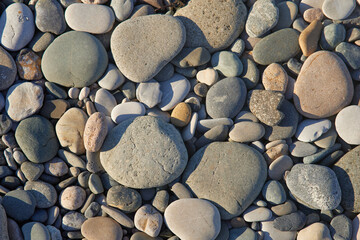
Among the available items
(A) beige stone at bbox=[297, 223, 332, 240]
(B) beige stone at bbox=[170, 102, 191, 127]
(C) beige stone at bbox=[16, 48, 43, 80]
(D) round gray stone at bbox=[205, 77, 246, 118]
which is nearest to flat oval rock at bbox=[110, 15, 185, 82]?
(B) beige stone at bbox=[170, 102, 191, 127]

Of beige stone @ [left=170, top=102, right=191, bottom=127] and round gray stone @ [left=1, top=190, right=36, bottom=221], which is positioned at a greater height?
beige stone @ [left=170, top=102, right=191, bottom=127]

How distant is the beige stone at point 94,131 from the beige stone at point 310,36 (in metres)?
1.75

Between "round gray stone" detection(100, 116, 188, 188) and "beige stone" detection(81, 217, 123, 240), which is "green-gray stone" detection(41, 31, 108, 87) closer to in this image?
"round gray stone" detection(100, 116, 188, 188)

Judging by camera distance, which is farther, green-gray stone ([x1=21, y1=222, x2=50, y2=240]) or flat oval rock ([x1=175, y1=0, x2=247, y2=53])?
flat oval rock ([x1=175, y1=0, x2=247, y2=53])

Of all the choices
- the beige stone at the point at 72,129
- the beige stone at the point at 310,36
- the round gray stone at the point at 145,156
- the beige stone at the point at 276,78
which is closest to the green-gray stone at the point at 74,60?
the beige stone at the point at 72,129

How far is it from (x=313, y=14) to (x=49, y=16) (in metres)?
A: 2.23

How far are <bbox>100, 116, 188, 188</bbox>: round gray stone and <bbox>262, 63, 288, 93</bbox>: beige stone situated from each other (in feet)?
2.95

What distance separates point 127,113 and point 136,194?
0.67m

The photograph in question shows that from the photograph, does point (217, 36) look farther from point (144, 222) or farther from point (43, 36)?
point (144, 222)

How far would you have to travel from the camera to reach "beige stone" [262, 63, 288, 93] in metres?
2.56

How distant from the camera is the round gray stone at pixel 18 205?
7.91 ft

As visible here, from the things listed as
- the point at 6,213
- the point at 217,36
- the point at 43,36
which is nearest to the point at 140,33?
the point at 217,36

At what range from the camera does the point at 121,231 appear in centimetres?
246

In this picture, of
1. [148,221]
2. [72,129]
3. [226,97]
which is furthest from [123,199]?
[226,97]
